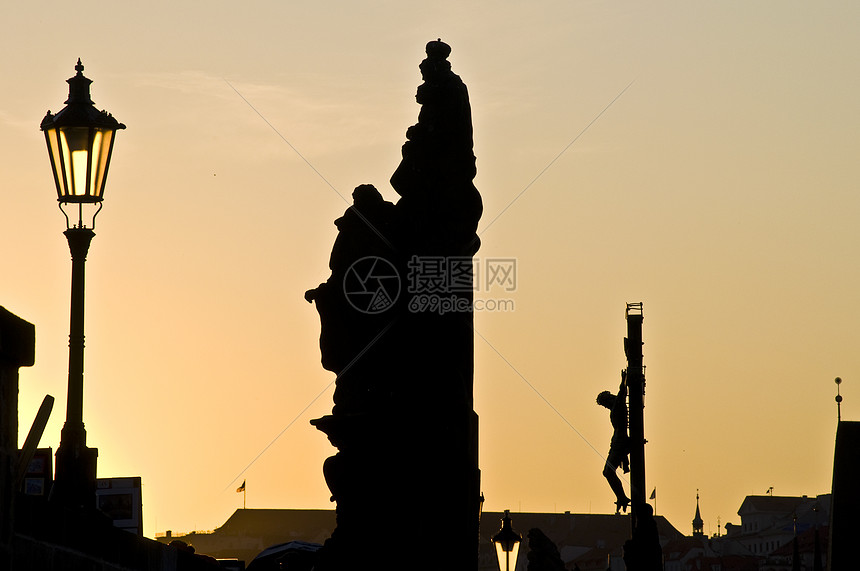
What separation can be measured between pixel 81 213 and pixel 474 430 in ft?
8.70

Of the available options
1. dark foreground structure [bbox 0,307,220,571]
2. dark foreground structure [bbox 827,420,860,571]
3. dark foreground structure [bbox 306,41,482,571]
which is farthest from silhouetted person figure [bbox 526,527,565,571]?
dark foreground structure [bbox 0,307,220,571]

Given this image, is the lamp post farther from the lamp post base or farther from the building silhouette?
the building silhouette

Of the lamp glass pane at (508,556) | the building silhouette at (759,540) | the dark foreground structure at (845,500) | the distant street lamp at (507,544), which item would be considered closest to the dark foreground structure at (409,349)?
the distant street lamp at (507,544)

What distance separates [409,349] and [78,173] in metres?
2.19

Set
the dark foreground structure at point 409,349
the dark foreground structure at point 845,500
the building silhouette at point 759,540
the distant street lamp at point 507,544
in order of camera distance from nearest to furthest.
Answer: the dark foreground structure at point 409,349 → the distant street lamp at point 507,544 → the dark foreground structure at point 845,500 → the building silhouette at point 759,540

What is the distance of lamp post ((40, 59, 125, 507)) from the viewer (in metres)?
11.2

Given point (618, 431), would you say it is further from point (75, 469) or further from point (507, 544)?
point (75, 469)

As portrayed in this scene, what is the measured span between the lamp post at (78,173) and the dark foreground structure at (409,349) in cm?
135

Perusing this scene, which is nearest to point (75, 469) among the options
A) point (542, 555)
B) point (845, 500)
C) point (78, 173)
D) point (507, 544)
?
point (78, 173)

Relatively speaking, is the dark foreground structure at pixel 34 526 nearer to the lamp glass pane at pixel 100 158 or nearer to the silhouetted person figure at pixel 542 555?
the lamp glass pane at pixel 100 158

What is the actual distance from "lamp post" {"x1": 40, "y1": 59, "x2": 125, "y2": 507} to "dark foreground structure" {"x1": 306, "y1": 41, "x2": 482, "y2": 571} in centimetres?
135

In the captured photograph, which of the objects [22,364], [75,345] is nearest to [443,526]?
[75,345]

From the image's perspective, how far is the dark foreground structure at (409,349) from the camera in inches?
441

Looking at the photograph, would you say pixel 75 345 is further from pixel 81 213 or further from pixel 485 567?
pixel 485 567
